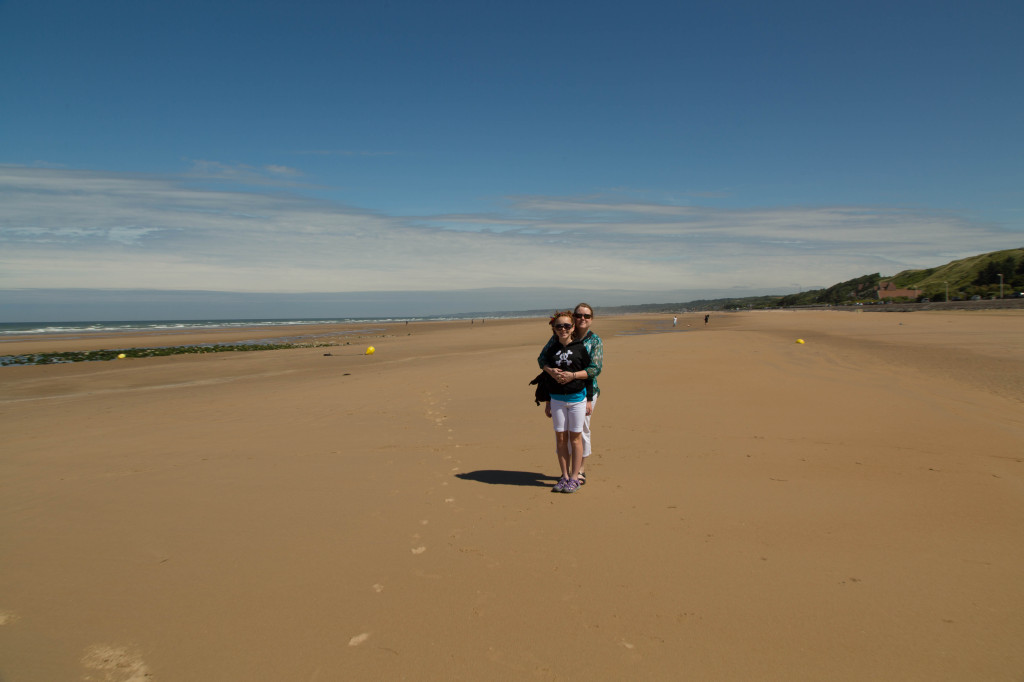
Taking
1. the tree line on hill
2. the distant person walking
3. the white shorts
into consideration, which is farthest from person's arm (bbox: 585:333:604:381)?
the tree line on hill

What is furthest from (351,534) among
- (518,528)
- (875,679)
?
(875,679)

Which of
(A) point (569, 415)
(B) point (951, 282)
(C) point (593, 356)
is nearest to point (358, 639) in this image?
(A) point (569, 415)

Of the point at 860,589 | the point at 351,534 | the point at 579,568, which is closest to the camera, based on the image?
the point at 860,589

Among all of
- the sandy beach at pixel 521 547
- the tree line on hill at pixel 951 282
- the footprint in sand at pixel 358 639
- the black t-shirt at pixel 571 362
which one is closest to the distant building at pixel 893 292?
the tree line on hill at pixel 951 282

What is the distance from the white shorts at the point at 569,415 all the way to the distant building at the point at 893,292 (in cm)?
10811

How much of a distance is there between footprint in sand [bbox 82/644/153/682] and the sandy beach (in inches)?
0.5

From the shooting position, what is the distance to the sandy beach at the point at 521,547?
2.93m

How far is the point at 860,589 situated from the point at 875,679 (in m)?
0.90

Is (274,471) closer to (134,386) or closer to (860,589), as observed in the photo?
(860,589)

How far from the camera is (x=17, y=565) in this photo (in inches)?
161

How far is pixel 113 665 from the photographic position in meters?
2.93

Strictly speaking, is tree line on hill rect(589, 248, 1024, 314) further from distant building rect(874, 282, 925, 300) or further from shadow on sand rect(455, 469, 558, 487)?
shadow on sand rect(455, 469, 558, 487)

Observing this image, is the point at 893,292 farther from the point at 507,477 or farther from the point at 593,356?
the point at 507,477

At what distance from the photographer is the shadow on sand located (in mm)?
5814
